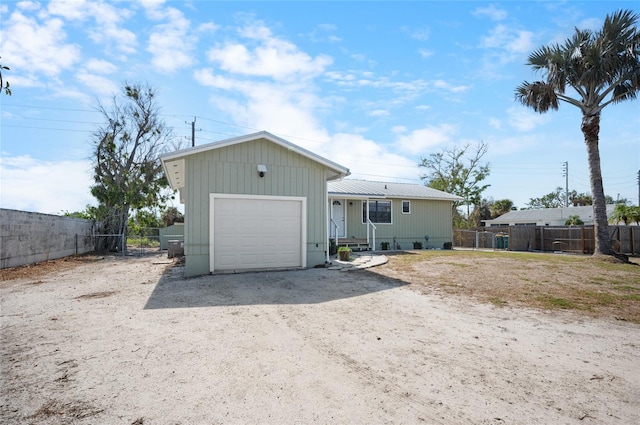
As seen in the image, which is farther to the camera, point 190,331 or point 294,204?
point 294,204

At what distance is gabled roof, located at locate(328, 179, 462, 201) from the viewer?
17000 mm

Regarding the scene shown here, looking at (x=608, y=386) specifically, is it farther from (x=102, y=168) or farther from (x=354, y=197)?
(x=102, y=168)

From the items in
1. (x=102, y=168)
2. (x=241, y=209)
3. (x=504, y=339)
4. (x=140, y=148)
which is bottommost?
(x=504, y=339)

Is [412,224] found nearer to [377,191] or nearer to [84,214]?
[377,191]

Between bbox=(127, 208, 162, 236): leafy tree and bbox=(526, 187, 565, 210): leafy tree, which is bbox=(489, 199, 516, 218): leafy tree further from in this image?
bbox=(127, 208, 162, 236): leafy tree

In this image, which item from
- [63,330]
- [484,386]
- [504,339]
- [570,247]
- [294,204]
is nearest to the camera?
[484,386]

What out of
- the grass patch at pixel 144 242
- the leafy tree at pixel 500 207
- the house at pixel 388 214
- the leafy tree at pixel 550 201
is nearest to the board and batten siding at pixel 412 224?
the house at pixel 388 214

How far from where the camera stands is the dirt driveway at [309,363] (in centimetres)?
267

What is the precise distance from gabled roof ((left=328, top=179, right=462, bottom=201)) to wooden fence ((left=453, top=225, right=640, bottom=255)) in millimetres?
4859

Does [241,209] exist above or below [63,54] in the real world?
below

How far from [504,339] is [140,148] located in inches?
897

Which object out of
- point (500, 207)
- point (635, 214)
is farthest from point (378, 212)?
point (500, 207)

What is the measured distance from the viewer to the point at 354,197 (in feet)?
54.4

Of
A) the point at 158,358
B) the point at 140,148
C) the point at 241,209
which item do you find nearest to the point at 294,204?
the point at 241,209
